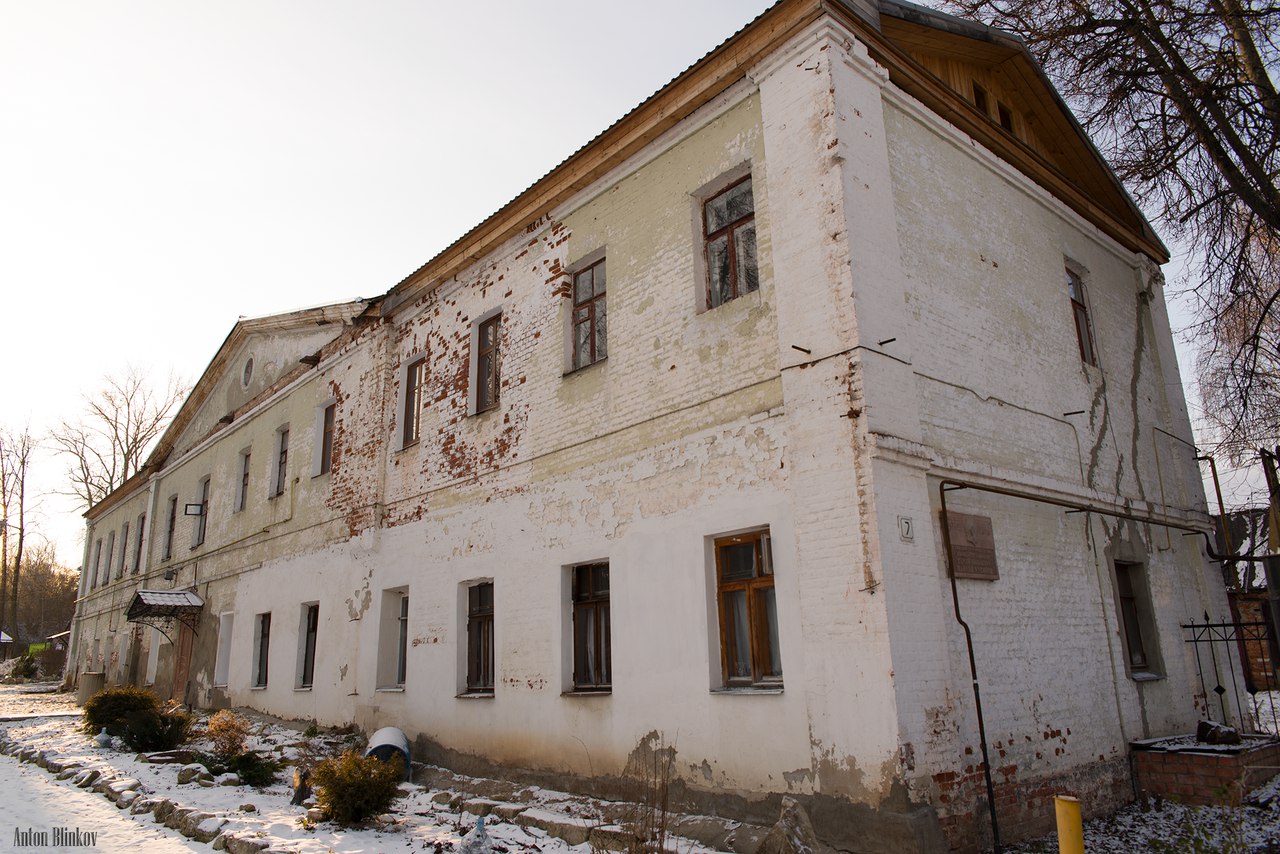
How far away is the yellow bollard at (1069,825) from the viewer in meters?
3.63

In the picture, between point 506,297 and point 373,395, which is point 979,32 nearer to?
point 506,297

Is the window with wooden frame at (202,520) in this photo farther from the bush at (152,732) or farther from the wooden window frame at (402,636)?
the wooden window frame at (402,636)

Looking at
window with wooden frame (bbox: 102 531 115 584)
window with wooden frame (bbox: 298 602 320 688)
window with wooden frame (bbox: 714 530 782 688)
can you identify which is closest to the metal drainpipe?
window with wooden frame (bbox: 714 530 782 688)

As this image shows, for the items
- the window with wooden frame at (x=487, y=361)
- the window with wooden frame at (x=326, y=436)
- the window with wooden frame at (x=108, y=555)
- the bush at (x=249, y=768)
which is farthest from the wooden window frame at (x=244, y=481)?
the window with wooden frame at (x=108, y=555)

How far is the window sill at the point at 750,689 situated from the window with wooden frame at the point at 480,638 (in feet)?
13.3

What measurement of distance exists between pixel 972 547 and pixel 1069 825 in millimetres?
3919

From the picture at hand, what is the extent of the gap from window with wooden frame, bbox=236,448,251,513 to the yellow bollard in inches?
698

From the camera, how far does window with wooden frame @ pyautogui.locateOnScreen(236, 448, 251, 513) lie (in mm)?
18219

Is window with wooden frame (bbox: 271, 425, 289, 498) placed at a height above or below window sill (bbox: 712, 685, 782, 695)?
above

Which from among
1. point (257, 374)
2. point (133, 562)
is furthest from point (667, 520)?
point (133, 562)

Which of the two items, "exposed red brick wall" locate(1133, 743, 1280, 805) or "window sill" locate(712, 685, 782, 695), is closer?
"window sill" locate(712, 685, 782, 695)

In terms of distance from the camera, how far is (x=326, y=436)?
50.6 feet

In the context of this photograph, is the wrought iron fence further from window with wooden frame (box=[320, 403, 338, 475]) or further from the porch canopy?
the porch canopy

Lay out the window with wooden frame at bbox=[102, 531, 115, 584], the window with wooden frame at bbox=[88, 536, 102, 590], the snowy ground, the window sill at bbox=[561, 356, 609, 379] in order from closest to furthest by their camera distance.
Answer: the snowy ground < the window sill at bbox=[561, 356, 609, 379] < the window with wooden frame at bbox=[102, 531, 115, 584] < the window with wooden frame at bbox=[88, 536, 102, 590]
